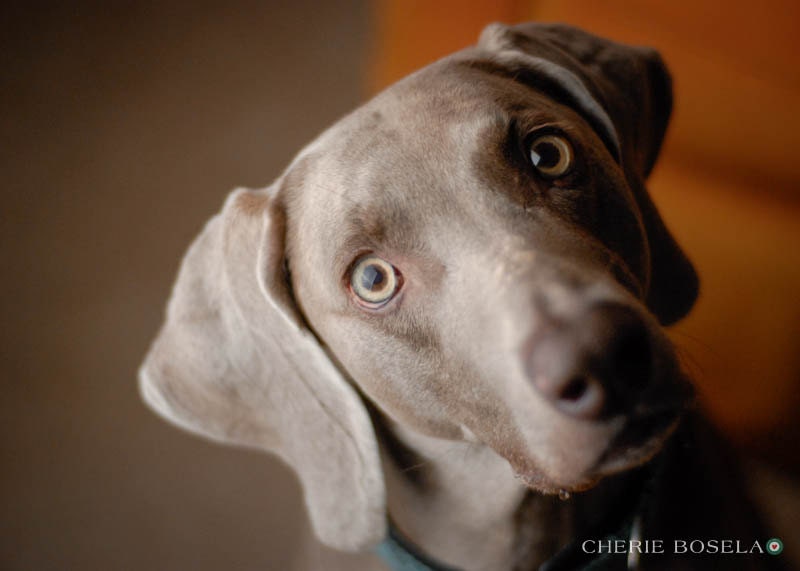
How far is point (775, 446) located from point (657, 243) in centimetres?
153

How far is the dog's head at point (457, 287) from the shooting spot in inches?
43.3

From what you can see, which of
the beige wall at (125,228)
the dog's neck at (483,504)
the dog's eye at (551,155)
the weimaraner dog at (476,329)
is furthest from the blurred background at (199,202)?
the dog's eye at (551,155)

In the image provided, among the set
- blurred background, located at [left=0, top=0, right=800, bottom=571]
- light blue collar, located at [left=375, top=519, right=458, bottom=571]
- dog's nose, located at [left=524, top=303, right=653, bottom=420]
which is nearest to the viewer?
dog's nose, located at [left=524, top=303, right=653, bottom=420]

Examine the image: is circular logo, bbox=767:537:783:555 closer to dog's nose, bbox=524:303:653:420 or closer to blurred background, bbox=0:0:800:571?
blurred background, bbox=0:0:800:571

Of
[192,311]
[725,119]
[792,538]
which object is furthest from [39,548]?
[725,119]

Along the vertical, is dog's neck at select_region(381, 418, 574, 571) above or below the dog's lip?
below

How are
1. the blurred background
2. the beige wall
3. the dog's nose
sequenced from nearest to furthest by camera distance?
the dog's nose
the blurred background
the beige wall

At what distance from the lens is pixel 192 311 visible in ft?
5.34

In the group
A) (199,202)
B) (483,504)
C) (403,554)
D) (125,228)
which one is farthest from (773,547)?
(125,228)

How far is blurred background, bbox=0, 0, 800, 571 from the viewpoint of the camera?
2764 millimetres

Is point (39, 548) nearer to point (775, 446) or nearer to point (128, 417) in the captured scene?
point (128, 417)

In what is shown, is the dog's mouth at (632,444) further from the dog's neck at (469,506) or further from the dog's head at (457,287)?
the dog's neck at (469,506)

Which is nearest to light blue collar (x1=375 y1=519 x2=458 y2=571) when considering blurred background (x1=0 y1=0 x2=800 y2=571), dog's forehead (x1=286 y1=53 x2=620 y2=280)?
dog's forehead (x1=286 y1=53 x2=620 y2=280)

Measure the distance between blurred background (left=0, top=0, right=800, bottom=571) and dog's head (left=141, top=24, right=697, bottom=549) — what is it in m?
1.17
